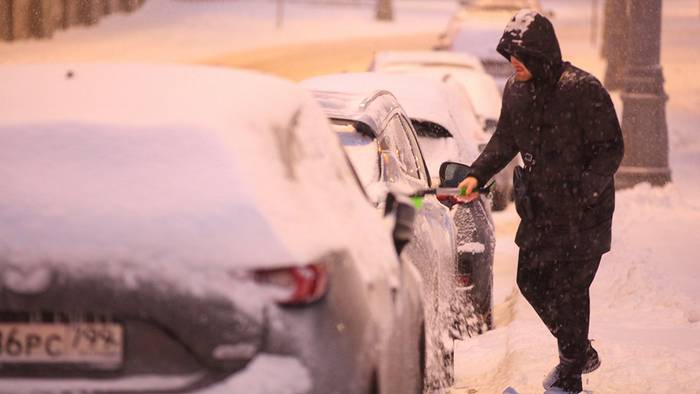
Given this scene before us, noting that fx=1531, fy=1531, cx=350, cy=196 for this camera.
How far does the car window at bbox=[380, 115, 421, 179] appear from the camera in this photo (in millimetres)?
6988

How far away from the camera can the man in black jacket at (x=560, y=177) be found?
6.51m

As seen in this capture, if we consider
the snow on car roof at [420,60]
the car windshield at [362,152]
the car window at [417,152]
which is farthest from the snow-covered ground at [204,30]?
the car windshield at [362,152]

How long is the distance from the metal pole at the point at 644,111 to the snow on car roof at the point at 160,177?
Result: 9593mm

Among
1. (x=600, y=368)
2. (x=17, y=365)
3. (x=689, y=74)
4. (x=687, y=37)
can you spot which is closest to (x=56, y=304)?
(x=17, y=365)

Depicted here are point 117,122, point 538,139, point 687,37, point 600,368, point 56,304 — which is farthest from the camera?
point 687,37

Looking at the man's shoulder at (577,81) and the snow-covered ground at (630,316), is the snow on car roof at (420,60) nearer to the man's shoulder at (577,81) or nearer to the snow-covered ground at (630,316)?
the snow-covered ground at (630,316)

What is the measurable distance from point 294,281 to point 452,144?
621 cm

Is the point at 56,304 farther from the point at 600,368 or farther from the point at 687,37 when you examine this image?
the point at 687,37

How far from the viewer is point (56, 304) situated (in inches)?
162

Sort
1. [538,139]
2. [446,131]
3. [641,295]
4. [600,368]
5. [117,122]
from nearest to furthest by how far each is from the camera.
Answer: [117,122]
[538,139]
[600,368]
[641,295]
[446,131]

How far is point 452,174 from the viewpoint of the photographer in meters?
6.73

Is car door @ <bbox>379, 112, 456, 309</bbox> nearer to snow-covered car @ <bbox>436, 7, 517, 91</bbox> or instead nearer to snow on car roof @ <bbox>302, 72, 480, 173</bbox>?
snow on car roof @ <bbox>302, 72, 480, 173</bbox>

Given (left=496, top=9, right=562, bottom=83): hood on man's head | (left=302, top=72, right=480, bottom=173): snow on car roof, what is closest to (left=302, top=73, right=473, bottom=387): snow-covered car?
(left=496, top=9, right=562, bottom=83): hood on man's head

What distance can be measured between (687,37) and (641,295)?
28296 mm
